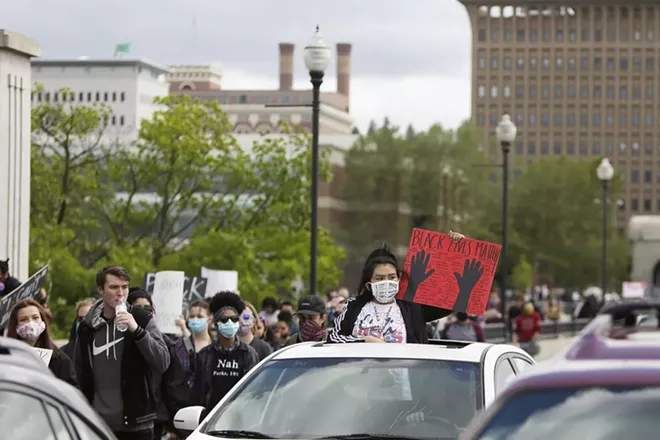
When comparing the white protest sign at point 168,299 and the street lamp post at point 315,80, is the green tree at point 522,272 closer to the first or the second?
the street lamp post at point 315,80

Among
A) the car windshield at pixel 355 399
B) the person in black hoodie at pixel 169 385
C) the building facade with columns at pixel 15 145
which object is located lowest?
the person in black hoodie at pixel 169 385

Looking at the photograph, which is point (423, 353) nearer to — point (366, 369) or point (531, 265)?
point (366, 369)

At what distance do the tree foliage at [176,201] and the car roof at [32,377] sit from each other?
143 ft

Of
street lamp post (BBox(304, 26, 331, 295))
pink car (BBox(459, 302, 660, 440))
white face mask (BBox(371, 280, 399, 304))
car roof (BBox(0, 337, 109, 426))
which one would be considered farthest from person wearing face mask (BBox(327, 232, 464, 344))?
street lamp post (BBox(304, 26, 331, 295))

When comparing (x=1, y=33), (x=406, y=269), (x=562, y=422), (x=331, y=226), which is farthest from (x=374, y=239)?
(x=562, y=422)

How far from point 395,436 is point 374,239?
60377mm

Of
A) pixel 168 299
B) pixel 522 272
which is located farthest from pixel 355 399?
pixel 522 272

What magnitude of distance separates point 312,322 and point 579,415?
875 cm

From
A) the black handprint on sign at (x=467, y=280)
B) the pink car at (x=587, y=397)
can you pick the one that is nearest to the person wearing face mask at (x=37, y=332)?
the black handprint on sign at (x=467, y=280)

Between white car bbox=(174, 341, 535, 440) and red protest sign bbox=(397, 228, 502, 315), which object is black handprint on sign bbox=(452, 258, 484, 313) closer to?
red protest sign bbox=(397, 228, 502, 315)

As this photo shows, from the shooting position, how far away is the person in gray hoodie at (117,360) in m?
10.2

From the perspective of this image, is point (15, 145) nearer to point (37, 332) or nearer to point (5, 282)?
point (5, 282)

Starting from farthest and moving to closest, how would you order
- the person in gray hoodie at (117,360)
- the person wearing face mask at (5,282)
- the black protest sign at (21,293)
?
the person wearing face mask at (5,282) → the black protest sign at (21,293) → the person in gray hoodie at (117,360)

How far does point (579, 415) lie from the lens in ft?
13.8
